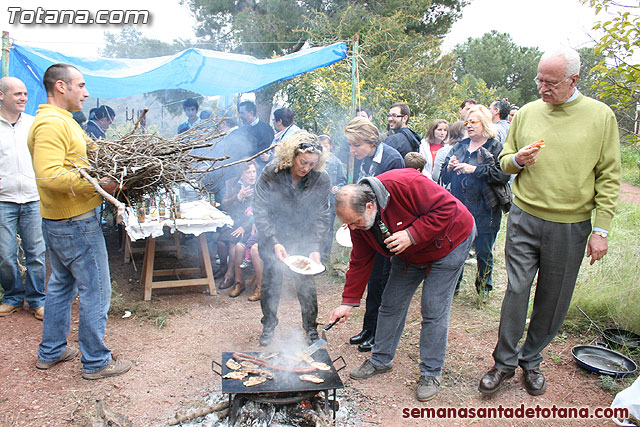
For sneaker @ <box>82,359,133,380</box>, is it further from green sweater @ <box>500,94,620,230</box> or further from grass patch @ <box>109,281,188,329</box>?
green sweater @ <box>500,94,620,230</box>

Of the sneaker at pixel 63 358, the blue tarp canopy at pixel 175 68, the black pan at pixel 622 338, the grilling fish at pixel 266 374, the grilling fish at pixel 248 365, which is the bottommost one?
the sneaker at pixel 63 358

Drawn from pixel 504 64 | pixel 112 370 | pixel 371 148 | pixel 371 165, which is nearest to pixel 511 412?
pixel 371 165

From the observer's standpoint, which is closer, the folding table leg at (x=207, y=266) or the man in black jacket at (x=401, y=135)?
the man in black jacket at (x=401, y=135)

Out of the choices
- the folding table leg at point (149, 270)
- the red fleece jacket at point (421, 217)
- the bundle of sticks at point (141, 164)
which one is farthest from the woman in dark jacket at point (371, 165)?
the folding table leg at point (149, 270)

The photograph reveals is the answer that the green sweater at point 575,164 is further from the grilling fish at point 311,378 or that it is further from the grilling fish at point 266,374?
the grilling fish at point 266,374

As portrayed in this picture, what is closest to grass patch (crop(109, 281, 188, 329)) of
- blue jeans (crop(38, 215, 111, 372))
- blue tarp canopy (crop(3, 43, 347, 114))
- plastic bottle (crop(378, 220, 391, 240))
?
blue jeans (crop(38, 215, 111, 372))

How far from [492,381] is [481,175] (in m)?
2.02

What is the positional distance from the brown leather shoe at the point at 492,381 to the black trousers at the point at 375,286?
1.11 meters

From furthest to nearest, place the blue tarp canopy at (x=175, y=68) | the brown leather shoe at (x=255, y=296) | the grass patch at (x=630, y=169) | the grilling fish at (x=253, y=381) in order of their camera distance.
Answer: the grass patch at (x=630, y=169), the blue tarp canopy at (x=175, y=68), the brown leather shoe at (x=255, y=296), the grilling fish at (x=253, y=381)

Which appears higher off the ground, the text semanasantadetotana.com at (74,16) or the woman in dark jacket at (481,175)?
the text semanasantadetotana.com at (74,16)

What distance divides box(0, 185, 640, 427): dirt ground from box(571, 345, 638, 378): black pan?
100 mm

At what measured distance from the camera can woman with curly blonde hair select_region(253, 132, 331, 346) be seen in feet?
12.0

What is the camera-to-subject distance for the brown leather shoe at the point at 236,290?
532 cm

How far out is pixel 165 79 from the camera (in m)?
6.29
